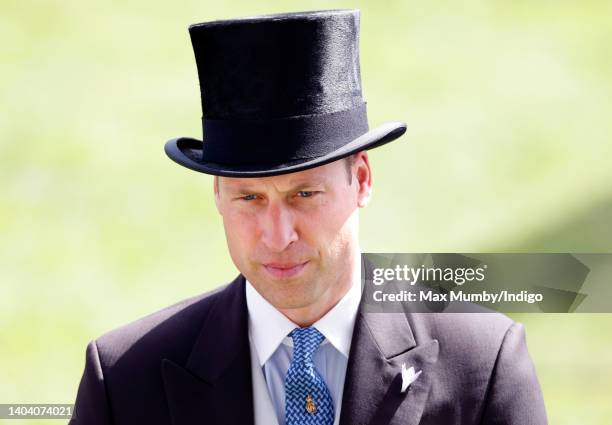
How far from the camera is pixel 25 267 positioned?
9.41m

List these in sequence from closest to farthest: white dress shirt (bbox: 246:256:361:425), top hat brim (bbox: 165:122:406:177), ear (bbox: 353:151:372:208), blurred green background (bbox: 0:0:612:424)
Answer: top hat brim (bbox: 165:122:406:177) < ear (bbox: 353:151:372:208) < white dress shirt (bbox: 246:256:361:425) < blurred green background (bbox: 0:0:612:424)

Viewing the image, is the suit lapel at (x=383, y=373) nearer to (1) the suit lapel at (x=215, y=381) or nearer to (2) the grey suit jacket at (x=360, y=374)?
(2) the grey suit jacket at (x=360, y=374)

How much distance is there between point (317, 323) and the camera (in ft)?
13.9

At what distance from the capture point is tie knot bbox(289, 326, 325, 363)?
4.21 m

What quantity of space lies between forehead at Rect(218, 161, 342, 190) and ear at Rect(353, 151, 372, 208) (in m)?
0.11

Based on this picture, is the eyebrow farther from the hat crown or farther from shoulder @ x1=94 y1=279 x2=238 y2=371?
shoulder @ x1=94 y1=279 x2=238 y2=371

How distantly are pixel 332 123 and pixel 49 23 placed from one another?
8403 mm

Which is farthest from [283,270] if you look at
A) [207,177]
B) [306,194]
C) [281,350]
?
[207,177]

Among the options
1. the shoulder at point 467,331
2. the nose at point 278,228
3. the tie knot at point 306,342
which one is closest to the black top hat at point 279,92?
the nose at point 278,228

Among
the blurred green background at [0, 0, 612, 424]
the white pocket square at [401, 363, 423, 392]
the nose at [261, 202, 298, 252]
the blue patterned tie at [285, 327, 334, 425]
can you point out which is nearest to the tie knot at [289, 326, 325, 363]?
the blue patterned tie at [285, 327, 334, 425]

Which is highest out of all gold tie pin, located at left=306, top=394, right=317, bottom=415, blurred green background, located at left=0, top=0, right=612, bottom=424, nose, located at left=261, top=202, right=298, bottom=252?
nose, located at left=261, top=202, right=298, bottom=252

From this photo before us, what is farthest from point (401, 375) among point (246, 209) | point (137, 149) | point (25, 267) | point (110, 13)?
point (110, 13)

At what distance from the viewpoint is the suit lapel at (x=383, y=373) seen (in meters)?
4.16

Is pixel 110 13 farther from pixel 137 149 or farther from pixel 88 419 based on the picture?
pixel 88 419
